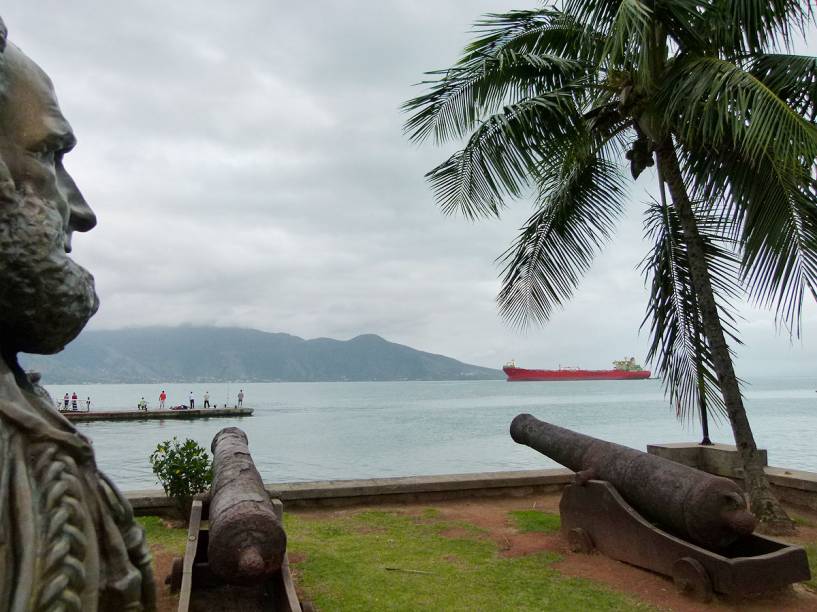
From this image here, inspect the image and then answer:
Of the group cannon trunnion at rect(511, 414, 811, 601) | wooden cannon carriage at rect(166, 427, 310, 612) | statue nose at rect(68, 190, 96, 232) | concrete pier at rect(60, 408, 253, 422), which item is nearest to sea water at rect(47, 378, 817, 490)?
concrete pier at rect(60, 408, 253, 422)

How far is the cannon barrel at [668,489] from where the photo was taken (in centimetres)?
551

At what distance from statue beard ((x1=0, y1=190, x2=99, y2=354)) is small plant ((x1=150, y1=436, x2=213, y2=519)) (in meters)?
6.54

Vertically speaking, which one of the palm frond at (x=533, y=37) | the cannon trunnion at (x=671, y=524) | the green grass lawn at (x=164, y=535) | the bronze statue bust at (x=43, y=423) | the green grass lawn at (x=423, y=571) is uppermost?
the palm frond at (x=533, y=37)

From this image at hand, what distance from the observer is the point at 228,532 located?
4.45 meters

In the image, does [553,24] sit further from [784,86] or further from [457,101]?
[784,86]

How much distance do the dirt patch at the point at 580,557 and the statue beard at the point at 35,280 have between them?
535cm

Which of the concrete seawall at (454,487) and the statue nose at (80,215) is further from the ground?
the statue nose at (80,215)

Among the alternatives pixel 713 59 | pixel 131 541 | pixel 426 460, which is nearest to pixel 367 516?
pixel 713 59

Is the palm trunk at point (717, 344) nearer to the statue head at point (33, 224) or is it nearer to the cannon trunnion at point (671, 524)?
the cannon trunnion at point (671, 524)

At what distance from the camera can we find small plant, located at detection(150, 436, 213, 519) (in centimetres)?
764

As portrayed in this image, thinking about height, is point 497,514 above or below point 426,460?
above

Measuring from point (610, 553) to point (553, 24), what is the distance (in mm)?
6800

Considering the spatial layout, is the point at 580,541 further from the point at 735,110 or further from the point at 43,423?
the point at 43,423

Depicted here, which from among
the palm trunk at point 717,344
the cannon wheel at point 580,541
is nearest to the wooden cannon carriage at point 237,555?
the cannon wheel at point 580,541
